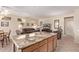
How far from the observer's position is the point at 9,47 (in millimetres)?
1906

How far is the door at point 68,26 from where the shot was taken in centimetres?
199

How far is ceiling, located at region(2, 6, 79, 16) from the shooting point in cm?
191

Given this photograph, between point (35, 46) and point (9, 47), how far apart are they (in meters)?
0.53

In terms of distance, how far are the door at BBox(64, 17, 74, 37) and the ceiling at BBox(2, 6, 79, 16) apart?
7.1 inches

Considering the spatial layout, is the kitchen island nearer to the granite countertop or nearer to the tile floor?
the granite countertop

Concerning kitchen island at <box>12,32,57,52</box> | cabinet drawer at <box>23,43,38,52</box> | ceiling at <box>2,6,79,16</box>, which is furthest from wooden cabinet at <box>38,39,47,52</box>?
ceiling at <box>2,6,79,16</box>

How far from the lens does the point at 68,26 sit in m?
2.03

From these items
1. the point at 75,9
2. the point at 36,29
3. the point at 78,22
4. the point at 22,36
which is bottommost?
the point at 22,36

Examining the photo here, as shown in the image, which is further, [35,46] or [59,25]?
[59,25]

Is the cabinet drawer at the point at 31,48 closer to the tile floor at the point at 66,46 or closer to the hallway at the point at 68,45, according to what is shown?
the tile floor at the point at 66,46

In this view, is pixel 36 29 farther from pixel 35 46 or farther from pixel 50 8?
pixel 50 8

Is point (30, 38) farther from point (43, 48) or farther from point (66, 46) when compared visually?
point (66, 46)

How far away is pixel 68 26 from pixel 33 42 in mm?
824

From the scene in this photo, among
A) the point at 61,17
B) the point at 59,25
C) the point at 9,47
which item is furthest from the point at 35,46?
the point at 61,17
